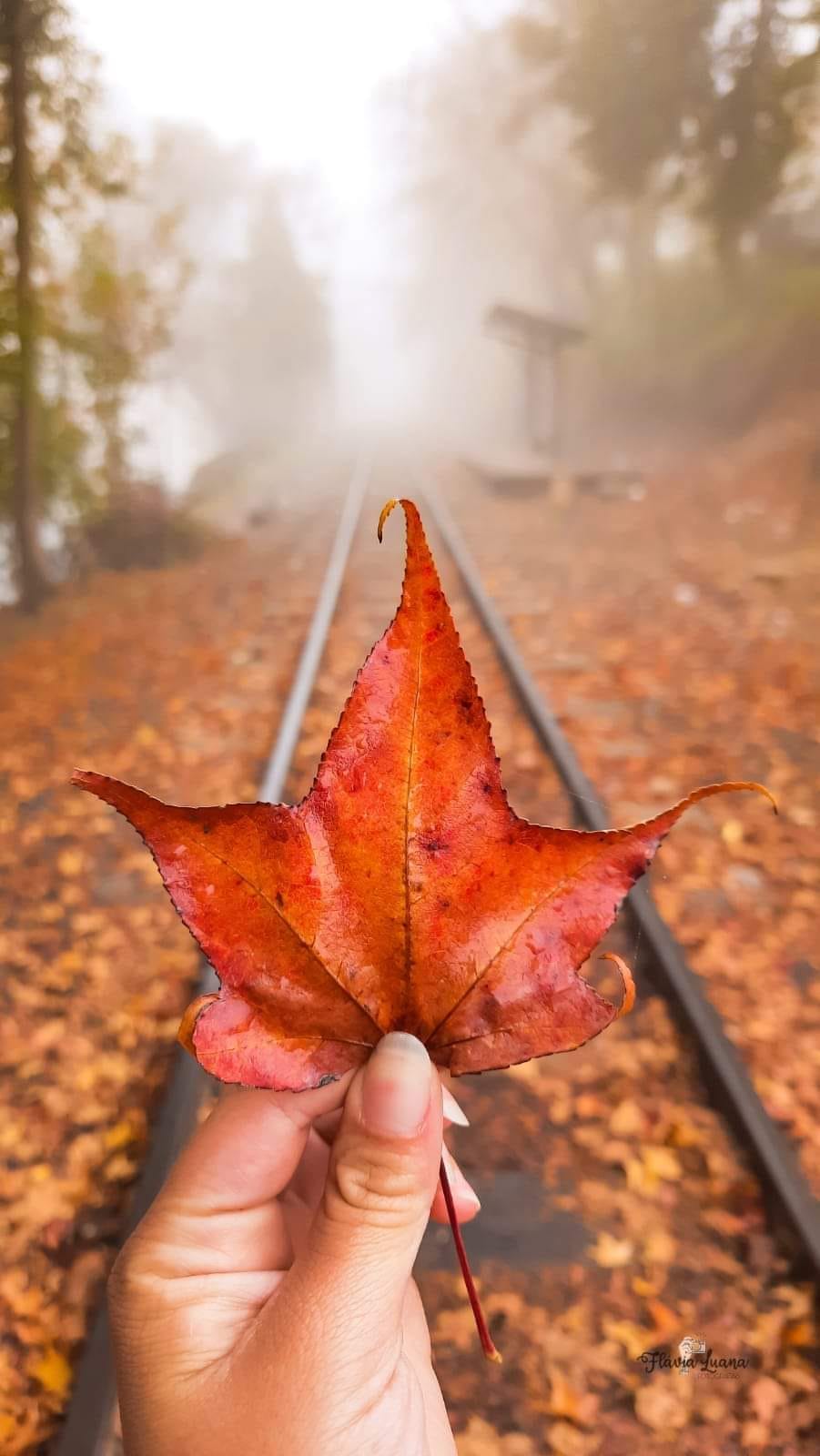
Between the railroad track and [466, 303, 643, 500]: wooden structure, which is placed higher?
[466, 303, 643, 500]: wooden structure

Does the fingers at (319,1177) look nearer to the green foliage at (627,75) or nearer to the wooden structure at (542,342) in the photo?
the green foliage at (627,75)

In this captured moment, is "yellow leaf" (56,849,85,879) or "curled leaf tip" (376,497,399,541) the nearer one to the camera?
"curled leaf tip" (376,497,399,541)

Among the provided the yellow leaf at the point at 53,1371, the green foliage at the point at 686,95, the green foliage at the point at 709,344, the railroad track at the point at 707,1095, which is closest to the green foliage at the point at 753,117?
the green foliage at the point at 686,95

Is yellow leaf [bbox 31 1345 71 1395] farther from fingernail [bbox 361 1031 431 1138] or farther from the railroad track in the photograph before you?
fingernail [bbox 361 1031 431 1138]

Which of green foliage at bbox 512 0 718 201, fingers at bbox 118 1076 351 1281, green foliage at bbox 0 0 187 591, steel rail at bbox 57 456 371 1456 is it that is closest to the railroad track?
steel rail at bbox 57 456 371 1456

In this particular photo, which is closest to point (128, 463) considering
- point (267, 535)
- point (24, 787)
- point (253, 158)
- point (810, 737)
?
point (267, 535)
